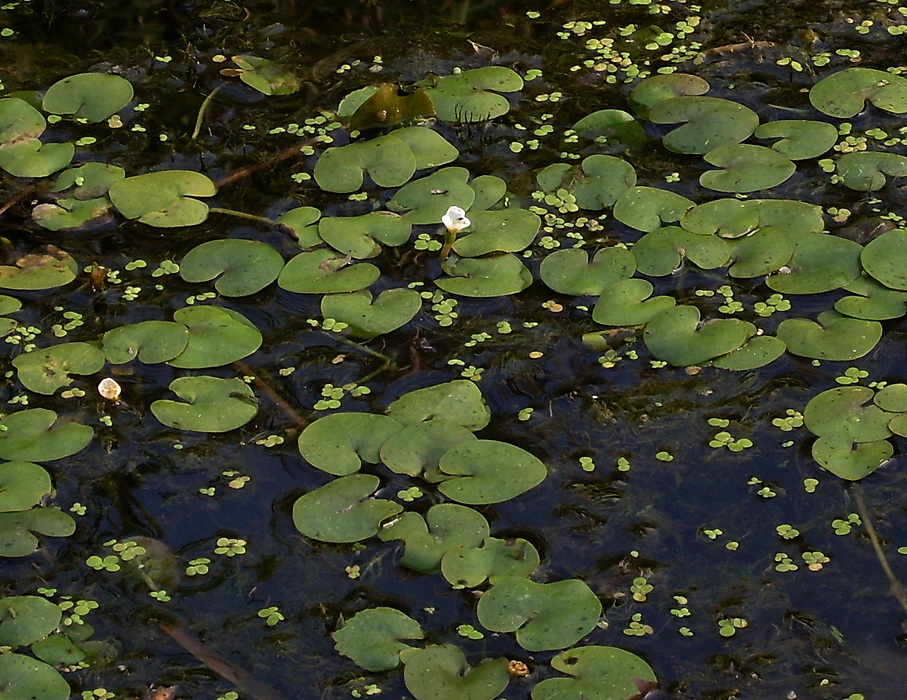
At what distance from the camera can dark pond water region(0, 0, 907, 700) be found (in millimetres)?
2580

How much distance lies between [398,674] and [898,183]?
7.79 feet

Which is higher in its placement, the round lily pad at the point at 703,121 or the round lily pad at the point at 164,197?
the round lily pad at the point at 703,121

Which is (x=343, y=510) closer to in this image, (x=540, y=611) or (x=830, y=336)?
(x=540, y=611)

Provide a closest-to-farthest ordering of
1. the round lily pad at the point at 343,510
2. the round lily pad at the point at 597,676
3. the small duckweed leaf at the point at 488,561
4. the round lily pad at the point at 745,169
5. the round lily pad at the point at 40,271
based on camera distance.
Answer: the round lily pad at the point at 597,676 → the small duckweed leaf at the point at 488,561 → the round lily pad at the point at 343,510 → the round lily pad at the point at 40,271 → the round lily pad at the point at 745,169

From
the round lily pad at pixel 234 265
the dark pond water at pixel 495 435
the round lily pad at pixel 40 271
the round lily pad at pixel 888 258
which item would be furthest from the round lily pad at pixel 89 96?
the round lily pad at pixel 888 258

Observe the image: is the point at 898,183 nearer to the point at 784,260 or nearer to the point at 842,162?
the point at 842,162

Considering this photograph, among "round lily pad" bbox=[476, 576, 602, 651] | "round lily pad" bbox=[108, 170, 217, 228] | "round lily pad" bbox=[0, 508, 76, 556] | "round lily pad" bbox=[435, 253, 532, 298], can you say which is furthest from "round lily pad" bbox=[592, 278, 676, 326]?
"round lily pad" bbox=[0, 508, 76, 556]

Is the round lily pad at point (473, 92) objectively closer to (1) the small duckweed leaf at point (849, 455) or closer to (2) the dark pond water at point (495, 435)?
(2) the dark pond water at point (495, 435)

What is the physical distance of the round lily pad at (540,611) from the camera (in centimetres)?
254

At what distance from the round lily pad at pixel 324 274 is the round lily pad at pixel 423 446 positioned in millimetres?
626

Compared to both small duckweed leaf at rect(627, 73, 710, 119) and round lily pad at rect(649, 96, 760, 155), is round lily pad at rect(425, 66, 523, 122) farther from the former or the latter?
round lily pad at rect(649, 96, 760, 155)

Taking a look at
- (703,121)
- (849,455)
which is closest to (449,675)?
(849,455)

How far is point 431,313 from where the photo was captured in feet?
11.1

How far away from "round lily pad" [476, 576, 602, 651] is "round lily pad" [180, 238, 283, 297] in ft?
4.34
